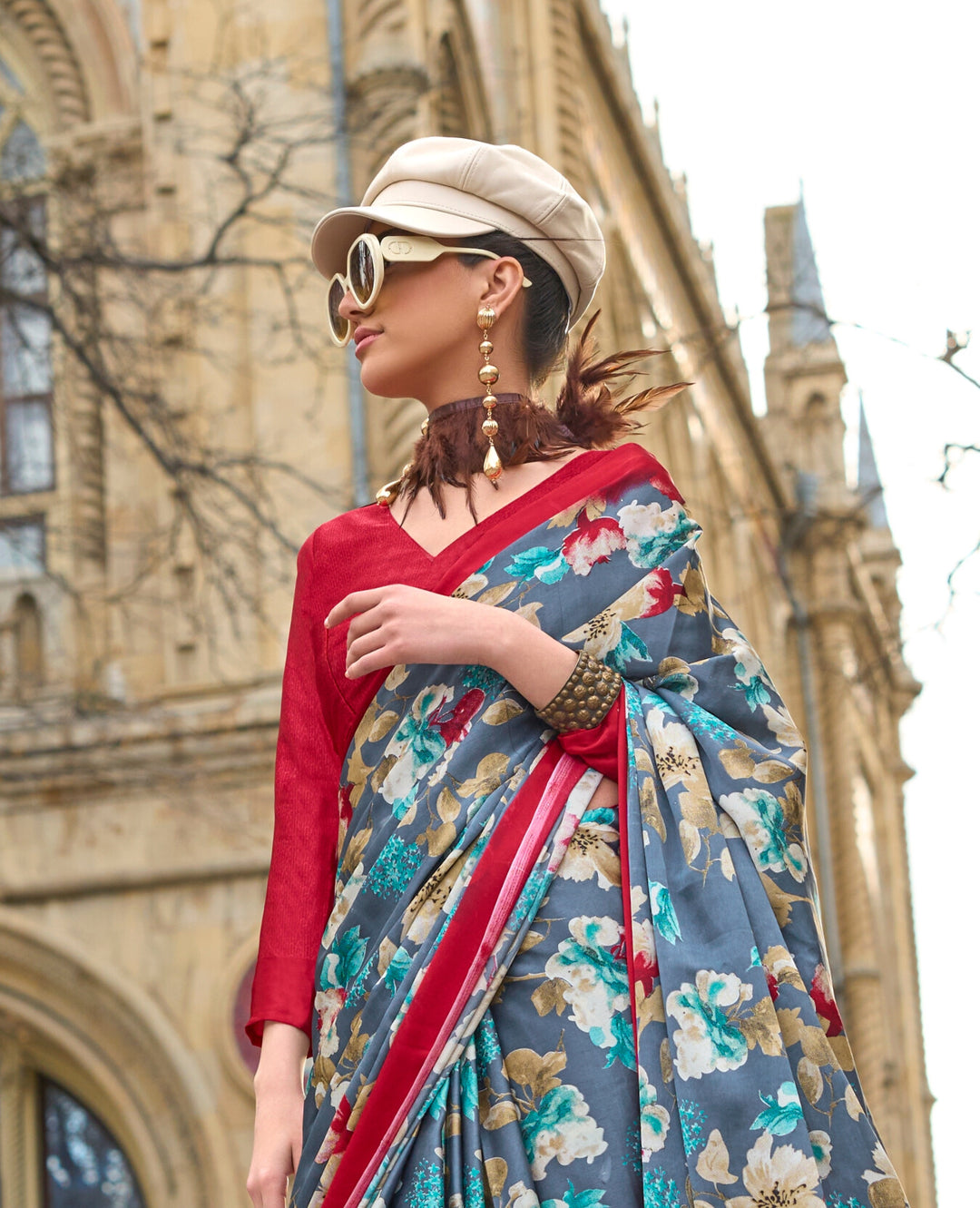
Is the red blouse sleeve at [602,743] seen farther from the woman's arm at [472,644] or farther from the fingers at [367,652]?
the fingers at [367,652]

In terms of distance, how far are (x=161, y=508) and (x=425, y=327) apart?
658 cm

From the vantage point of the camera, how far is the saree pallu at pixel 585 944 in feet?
6.97

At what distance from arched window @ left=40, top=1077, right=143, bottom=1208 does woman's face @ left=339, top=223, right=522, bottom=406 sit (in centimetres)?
665

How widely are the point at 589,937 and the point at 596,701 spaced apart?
30 cm

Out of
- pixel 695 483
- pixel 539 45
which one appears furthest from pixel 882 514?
pixel 539 45

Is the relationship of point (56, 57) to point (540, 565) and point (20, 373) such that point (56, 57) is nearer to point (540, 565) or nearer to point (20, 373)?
point (20, 373)

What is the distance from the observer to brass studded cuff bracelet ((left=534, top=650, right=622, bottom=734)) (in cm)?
236

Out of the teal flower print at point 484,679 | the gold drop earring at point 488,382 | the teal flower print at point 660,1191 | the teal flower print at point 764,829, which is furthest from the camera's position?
the gold drop earring at point 488,382

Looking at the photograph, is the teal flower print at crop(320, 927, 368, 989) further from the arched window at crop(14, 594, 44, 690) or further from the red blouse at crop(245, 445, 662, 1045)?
the arched window at crop(14, 594, 44, 690)

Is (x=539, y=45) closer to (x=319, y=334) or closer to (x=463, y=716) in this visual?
(x=319, y=334)

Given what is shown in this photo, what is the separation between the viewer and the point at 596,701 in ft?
7.77

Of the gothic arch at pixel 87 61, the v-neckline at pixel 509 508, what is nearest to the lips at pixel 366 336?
the v-neckline at pixel 509 508

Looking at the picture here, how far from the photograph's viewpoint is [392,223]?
259cm

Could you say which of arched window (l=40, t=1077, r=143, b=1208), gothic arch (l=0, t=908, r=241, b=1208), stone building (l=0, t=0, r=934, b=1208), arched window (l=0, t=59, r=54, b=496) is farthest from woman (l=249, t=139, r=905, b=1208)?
arched window (l=0, t=59, r=54, b=496)
